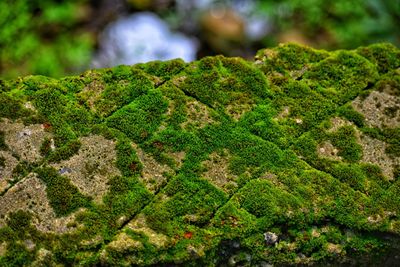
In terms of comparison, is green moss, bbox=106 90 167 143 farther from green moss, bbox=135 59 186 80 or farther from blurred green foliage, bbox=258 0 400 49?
blurred green foliage, bbox=258 0 400 49

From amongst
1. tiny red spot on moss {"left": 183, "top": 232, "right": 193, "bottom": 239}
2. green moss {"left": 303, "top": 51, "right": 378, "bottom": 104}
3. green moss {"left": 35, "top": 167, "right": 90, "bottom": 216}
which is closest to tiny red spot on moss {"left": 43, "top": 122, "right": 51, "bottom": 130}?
green moss {"left": 35, "top": 167, "right": 90, "bottom": 216}

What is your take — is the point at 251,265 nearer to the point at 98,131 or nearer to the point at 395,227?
the point at 395,227

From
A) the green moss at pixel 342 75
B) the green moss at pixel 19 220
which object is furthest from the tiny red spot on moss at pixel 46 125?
the green moss at pixel 342 75

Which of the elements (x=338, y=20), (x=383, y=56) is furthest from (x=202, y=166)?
(x=338, y=20)

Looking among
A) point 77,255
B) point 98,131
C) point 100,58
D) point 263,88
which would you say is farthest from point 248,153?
point 100,58

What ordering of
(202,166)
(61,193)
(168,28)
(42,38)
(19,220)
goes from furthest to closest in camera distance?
(168,28)
(42,38)
(202,166)
(61,193)
(19,220)

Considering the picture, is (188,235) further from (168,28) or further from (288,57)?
(168,28)
